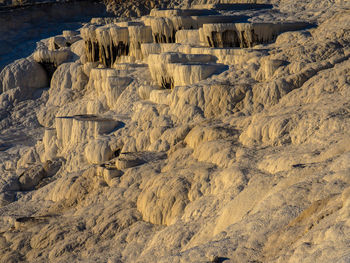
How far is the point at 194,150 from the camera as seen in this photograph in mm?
16500

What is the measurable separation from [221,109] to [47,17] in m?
20.4

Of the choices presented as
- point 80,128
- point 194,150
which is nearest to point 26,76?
point 80,128

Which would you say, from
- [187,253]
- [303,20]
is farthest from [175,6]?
[187,253]

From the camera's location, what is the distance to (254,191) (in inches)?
496

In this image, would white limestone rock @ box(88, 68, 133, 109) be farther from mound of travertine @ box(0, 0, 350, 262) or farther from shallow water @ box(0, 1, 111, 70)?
shallow water @ box(0, 1, 111, 70)

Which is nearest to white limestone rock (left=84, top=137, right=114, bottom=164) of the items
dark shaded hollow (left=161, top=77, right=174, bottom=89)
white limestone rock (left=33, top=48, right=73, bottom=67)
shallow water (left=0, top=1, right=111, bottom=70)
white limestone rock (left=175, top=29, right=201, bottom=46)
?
dark shaded hollow (left=161, top=77, right=174, bottom=89)

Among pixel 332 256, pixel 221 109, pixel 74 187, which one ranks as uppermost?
pixel 332 256

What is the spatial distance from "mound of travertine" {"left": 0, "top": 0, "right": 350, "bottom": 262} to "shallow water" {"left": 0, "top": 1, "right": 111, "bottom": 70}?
243 inches

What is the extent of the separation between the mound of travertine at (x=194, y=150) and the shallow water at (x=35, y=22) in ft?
20.3

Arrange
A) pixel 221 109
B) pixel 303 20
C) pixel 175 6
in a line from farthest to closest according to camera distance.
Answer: pixel 175 6 → pixel 303 20 → pixel 221 109

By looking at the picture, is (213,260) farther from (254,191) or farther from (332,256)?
(254,191)

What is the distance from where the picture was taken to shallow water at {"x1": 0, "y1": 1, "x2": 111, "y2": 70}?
1302 inches

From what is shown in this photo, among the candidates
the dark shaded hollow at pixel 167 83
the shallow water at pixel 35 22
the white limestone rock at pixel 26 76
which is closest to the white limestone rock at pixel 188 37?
the dark shaded hollow at pixel 167 83

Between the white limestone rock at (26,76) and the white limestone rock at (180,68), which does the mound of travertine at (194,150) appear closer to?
the white limestone rock at (180,68)
